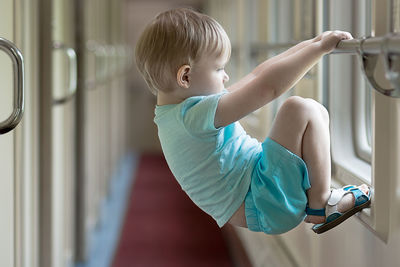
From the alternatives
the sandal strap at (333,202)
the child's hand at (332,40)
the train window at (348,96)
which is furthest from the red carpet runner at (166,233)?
the child's hand at (332,40)

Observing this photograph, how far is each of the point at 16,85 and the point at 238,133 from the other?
1.90ft

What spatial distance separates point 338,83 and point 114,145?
4.85m

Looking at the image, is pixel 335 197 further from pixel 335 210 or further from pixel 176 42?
pixel 176 42

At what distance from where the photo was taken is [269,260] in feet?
10.4

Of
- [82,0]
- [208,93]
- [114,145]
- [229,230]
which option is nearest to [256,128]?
[229,230]

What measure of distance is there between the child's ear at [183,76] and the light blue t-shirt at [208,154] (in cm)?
4

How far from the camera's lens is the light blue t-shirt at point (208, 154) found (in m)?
1.55

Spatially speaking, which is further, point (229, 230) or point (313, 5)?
point (229, 230)

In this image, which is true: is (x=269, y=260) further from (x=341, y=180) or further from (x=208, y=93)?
(x=208, y=93)

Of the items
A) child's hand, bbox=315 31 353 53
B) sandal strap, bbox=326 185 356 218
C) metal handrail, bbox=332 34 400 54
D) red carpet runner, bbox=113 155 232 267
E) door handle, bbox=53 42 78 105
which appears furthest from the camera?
red carpet runner, bbox=113 155 232 267

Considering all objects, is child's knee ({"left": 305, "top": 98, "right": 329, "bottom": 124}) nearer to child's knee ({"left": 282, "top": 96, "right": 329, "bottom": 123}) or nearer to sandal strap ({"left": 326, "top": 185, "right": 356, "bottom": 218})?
child's knee ({"left": 282, "top": 96, "right": 329, "bottom": 123})

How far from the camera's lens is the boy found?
4.79 ft

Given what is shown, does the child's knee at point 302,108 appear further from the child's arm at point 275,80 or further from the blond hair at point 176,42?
the blond hair at point 176,42

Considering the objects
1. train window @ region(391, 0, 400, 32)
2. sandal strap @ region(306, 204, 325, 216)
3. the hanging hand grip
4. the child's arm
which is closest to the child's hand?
the child's arm
